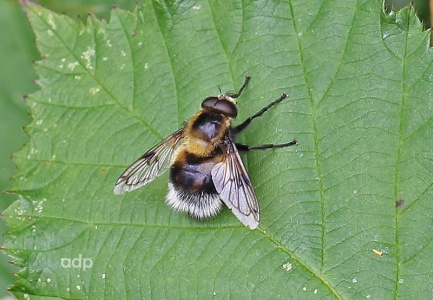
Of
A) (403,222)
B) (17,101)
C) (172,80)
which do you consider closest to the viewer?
(403,222)

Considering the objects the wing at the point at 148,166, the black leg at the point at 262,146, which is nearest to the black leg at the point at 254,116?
the black leg at the point at 262,146

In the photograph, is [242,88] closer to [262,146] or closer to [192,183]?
[262,146]

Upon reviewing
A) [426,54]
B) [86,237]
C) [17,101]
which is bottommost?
[86,237]

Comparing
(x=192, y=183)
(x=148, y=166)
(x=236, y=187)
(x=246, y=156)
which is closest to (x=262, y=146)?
(x=246, y=156)

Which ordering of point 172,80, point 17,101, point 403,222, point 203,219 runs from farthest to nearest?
point 17,101 < point 172,80 < point 203,219 < point 403,222

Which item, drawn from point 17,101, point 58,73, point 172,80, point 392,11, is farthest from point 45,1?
point 392,11

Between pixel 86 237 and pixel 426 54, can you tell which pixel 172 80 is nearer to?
pixel 86 237

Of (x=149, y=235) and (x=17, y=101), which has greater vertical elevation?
(x=17, y=101)
